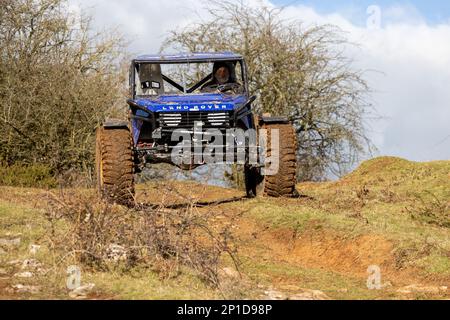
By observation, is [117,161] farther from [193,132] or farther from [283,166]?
[283,166]

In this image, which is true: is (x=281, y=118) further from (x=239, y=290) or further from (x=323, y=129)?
(x=323, y=129)

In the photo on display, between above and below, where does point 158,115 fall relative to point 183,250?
above

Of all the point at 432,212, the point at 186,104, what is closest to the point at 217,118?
the point at 186,104

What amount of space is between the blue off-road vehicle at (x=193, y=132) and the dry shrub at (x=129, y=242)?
168 inches

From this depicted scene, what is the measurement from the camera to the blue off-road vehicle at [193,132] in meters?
13.7

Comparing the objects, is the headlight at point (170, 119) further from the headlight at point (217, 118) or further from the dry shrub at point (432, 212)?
the dry shrub at point (432, 212)

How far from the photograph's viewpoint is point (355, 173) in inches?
864

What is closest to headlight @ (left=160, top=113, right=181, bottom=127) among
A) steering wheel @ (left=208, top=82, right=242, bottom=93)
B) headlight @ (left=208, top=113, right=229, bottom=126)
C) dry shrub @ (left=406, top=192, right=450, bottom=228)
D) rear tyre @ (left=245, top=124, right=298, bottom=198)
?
headlight @ (left=208, top=113, right=229, bottom=126)

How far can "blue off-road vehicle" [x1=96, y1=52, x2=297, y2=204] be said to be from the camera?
13.7 meters

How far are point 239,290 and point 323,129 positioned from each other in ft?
58.2

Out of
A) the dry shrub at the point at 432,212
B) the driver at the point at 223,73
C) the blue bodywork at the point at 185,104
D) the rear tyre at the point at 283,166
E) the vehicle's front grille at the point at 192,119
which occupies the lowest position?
the dry shrub at the point at 432,212

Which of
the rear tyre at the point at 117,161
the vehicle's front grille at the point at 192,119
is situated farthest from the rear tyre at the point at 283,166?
the rear tyre at the point at 117,161
